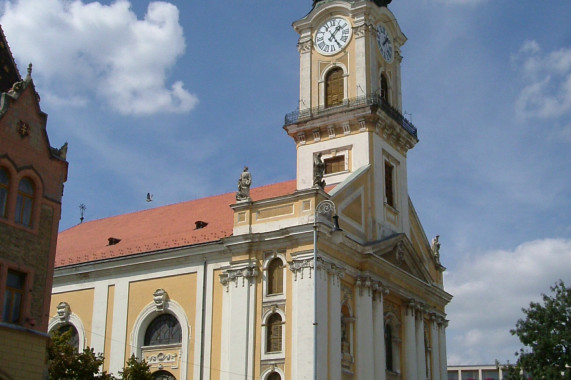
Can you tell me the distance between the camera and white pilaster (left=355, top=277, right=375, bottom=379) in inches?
1489

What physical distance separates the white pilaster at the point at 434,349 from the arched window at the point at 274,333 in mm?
12208

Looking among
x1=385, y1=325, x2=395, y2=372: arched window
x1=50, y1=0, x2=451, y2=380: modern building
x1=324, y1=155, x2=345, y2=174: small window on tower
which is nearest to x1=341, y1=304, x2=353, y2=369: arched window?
x1=50, y1=0, x2=451, y2=380: modern building

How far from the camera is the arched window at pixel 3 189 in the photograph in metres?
22.8

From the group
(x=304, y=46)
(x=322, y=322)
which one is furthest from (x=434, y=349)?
(x=304, y=46)

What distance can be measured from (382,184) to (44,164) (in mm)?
21948

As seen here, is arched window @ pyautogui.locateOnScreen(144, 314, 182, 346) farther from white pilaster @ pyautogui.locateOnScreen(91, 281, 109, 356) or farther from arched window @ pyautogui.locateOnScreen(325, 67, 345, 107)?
arched window @ pyautogui.locateOnScreen(325, 67, 345, 107)

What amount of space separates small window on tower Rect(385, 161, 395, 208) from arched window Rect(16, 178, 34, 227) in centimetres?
2365

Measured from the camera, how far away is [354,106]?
43.2 meters

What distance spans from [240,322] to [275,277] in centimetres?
250

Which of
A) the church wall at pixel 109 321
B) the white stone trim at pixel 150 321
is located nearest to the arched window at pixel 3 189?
the white stone trim at pixel 150 321

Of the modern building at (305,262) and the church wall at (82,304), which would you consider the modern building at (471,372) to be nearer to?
the modern building at (305,262)

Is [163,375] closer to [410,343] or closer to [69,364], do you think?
[69,364]

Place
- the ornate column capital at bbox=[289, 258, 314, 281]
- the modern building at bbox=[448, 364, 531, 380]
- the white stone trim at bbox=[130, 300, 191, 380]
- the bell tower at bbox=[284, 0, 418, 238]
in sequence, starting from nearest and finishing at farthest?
the ornate column capital at bbox=[289, 258, 314, 281], the white stone trim at bbox=[130, 300, 191, 380], the bell tower at bbox=[284, 0, 418, 238], the modern building at bbox=[448, 364, 531, 380]

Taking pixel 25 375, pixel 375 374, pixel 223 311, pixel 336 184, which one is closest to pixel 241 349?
pixel 223 311
